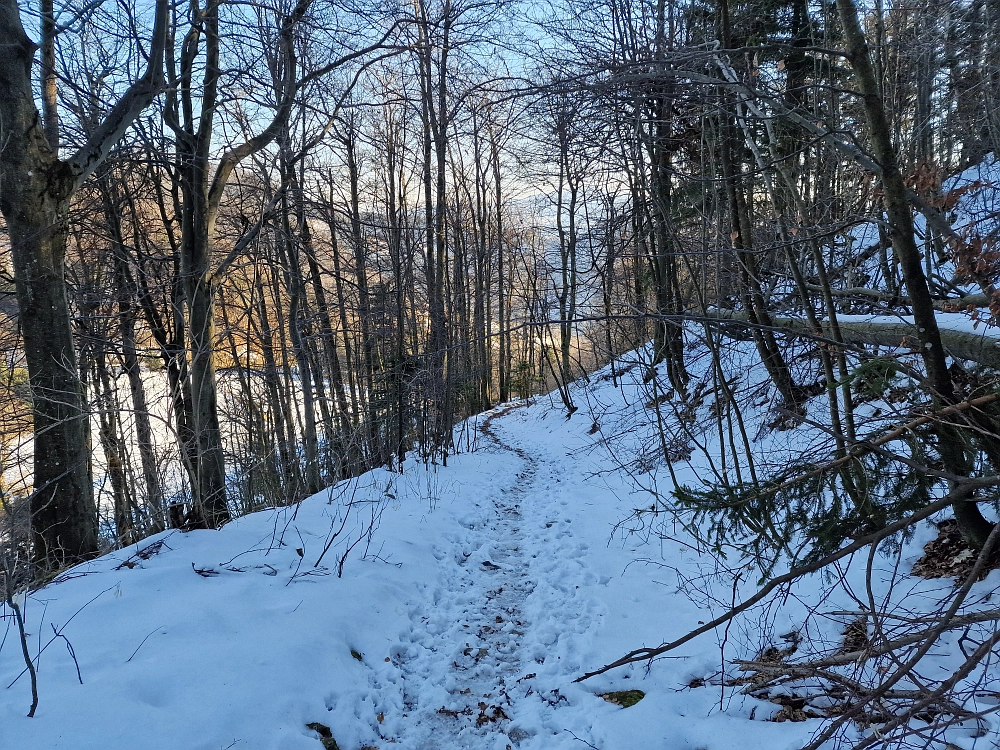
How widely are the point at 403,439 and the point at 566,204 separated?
43.0 feet

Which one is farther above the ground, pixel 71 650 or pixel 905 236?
pixel 905 236

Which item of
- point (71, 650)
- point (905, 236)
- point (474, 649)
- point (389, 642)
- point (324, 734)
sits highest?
point (905, 236)

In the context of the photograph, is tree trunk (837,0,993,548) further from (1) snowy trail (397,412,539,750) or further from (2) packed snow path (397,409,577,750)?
(1) snowy trail (397,412,539,750)

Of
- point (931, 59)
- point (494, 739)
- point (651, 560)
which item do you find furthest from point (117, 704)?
point (931, 59)

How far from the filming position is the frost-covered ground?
9.42ft

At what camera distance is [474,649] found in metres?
4.24

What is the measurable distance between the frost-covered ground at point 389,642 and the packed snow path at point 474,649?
0.05 feet

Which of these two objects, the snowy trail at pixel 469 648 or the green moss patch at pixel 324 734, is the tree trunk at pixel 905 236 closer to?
the snowy trail at pixel 469 648

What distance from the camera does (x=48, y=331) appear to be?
5133 millimetres

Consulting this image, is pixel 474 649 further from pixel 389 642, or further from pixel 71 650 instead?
pixel 71 650

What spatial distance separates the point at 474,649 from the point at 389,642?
67cm

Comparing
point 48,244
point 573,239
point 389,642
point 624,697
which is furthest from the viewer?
point 573,239

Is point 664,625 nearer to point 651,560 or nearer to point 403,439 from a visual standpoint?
point 651,560

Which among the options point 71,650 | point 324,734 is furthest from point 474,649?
point 71,650
